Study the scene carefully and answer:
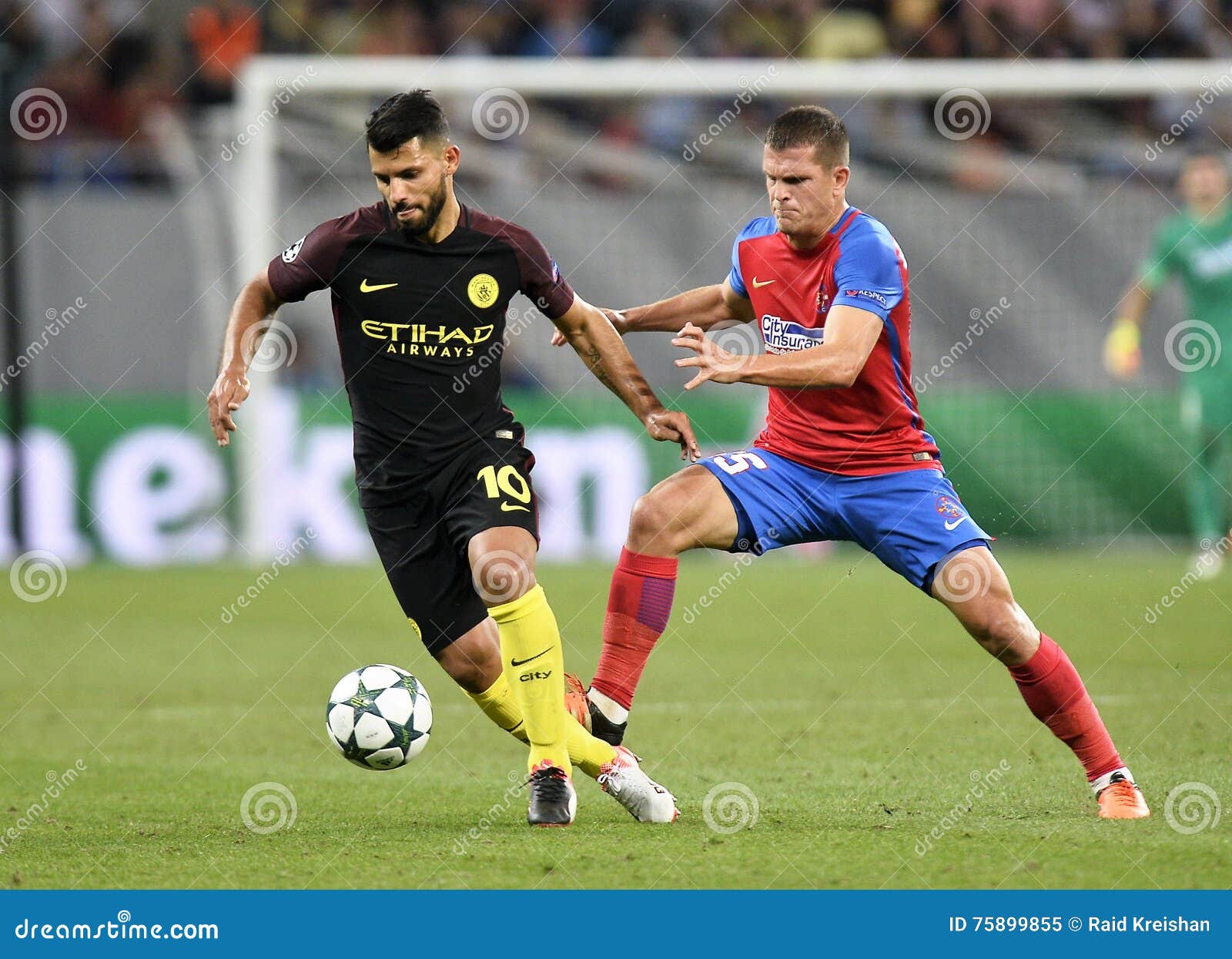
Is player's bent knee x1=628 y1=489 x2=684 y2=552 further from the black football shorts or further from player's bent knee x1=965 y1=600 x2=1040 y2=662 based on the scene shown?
player's bent knee x1=965 y1=600 x2=1040 y2=662

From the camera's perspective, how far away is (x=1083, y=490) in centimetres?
1485

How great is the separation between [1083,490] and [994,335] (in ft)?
5.31

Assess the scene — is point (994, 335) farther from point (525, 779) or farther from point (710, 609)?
point (525, 779)

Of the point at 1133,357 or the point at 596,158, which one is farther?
the point at 596,158

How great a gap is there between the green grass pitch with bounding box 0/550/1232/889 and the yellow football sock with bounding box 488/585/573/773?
0.28 meters

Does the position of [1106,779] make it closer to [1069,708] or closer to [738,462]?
[1069,708]

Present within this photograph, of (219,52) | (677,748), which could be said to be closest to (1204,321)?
(677,748)

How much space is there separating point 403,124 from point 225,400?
1.04m

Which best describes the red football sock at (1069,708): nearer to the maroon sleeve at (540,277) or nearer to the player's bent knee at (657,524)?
the player's bent knee at (657,524)

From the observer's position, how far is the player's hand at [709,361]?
17.2 ft

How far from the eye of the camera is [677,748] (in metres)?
7.06

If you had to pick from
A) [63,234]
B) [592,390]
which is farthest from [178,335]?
[592,390]

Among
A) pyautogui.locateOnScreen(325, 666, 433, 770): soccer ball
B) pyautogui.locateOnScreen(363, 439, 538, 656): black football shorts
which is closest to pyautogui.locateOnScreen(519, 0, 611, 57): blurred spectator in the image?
pyautogui.locateOnScreen(363, 439, 538, 656): black football shorts

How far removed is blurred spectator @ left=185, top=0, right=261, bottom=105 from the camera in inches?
646
